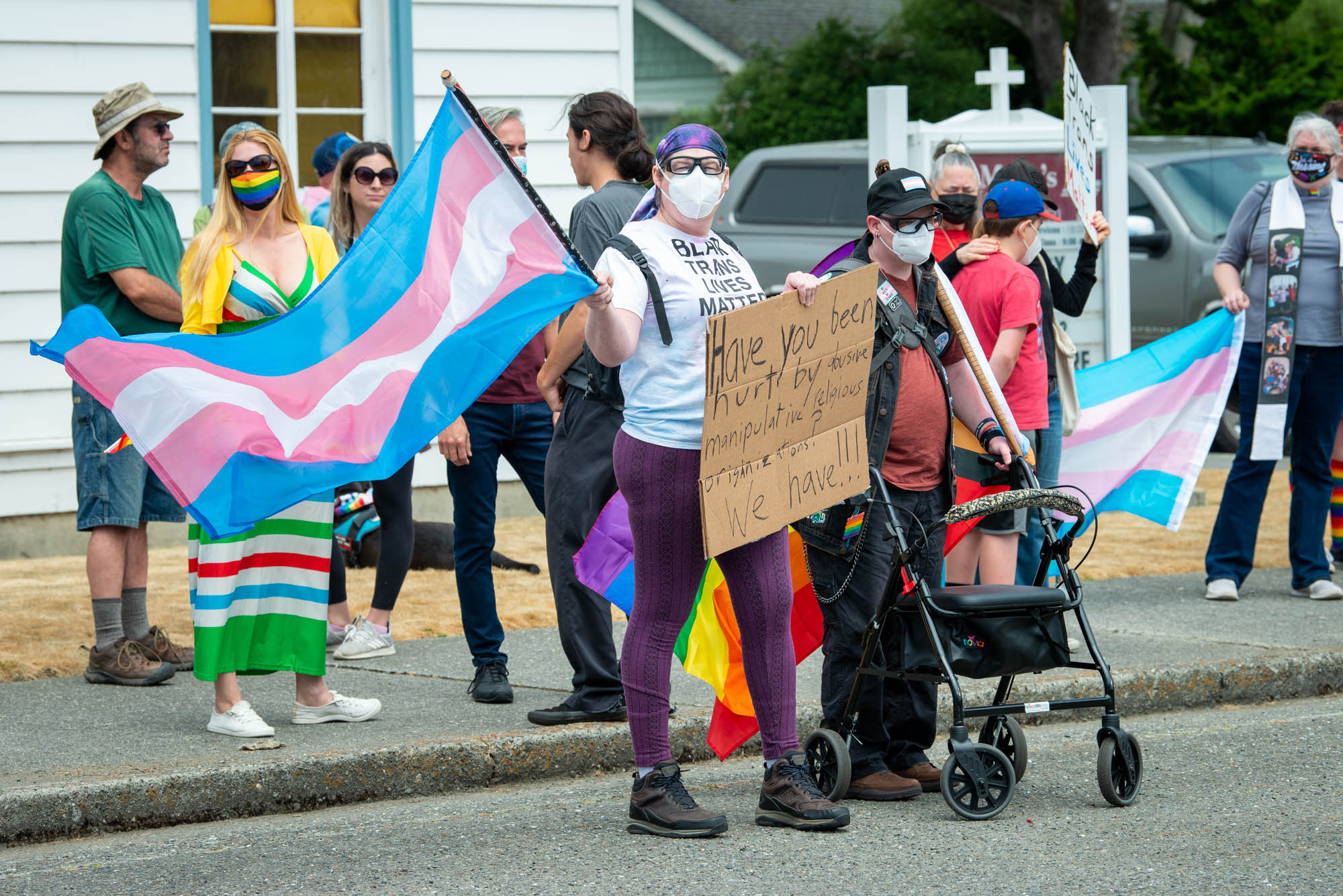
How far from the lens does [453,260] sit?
18.0 feet

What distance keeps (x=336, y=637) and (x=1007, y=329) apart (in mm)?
3180

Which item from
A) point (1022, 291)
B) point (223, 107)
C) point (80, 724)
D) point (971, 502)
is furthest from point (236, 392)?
point (223, 107)

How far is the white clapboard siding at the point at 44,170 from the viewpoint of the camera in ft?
33.3

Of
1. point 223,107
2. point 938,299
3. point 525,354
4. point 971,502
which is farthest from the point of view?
point 223,107

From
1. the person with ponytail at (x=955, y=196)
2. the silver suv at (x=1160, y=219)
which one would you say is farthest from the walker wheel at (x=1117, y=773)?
the silver suv at (x=1160, y=219)

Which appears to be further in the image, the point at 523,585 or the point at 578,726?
the point at 523,585

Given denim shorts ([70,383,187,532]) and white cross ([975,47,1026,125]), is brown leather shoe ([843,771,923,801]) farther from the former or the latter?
white cross ([975,47,1026,125])

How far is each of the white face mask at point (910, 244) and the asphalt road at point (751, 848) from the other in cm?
171

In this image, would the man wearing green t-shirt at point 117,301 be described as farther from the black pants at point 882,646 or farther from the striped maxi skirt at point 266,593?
the black pants at point 882,646

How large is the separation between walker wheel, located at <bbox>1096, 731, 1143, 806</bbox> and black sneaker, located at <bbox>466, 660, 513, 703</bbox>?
222 centimetres

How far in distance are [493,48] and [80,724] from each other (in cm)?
636

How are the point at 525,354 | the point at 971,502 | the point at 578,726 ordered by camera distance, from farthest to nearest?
the point at 525,354 < the point at 578,726 < the point at 971,502

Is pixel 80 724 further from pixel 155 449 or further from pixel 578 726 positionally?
pixel 578 726

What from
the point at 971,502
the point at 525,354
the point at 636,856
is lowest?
the point at 636,856
